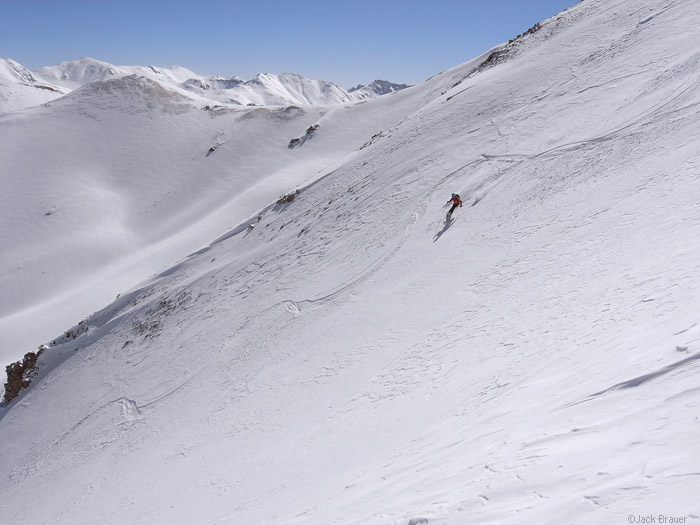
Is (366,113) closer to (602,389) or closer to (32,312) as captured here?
(32,312)

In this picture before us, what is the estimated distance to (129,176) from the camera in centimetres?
5072

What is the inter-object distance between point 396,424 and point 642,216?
8.87 meters

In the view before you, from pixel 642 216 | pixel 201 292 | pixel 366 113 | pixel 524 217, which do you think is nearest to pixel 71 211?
pixel 201 292

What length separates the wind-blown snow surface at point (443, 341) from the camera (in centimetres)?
455

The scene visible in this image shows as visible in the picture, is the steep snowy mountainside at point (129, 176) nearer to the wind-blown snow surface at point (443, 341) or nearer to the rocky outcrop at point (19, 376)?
the rocky outcrop at point (19, 376)

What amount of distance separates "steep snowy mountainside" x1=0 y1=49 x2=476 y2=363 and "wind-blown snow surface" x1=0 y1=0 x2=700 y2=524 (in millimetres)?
11965

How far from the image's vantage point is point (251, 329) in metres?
18.3

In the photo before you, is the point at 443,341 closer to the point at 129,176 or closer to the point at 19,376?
the point at 19,376

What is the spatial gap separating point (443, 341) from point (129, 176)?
51.9 meters

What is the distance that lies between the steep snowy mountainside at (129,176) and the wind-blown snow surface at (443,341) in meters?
12.0

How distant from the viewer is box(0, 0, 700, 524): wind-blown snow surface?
4.55 metres
